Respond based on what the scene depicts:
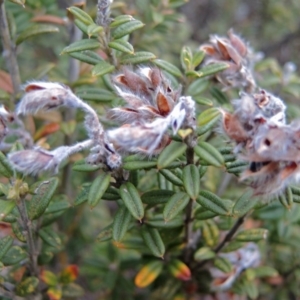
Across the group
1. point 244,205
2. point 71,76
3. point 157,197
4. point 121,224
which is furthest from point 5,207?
point 71,76

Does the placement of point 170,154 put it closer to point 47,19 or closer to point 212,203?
point 212,203

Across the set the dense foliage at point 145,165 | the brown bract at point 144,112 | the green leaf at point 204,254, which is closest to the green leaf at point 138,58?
the dense foliage at point 145,165

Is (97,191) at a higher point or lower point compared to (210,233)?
higher

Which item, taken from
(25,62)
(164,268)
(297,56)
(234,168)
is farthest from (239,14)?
(234,168)

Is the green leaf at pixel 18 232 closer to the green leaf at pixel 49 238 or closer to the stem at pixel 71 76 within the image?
the green leaf at pixel 49 238

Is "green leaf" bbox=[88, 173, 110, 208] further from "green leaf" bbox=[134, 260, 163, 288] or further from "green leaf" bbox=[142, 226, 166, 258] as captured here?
"green leaf" bbox=[134, 260, 163, 288]

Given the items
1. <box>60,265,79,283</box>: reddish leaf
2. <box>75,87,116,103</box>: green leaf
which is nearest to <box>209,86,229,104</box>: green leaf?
<box>75,87,116,103</box>: green leaf
